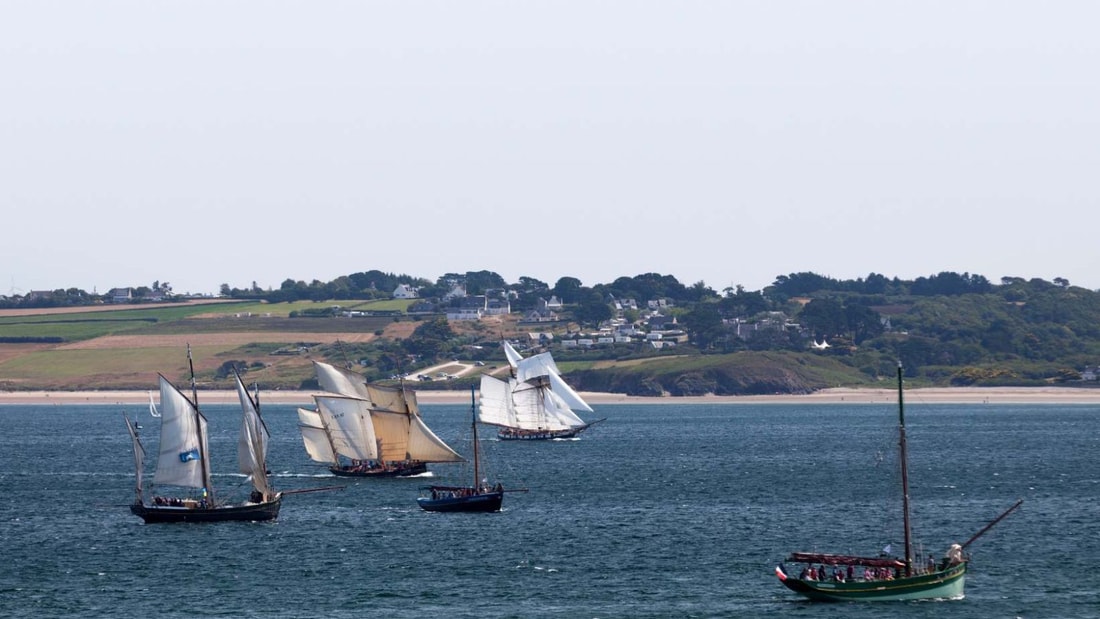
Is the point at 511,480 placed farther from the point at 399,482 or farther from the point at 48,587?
the point at 48,587

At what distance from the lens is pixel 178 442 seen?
92.2m

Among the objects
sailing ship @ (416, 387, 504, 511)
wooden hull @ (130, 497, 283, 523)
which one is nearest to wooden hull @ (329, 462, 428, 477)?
sailing ship @ (416, 387, 504, 511)

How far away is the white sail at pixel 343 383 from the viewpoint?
123625 mm

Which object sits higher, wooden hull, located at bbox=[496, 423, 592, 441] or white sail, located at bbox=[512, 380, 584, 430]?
white sail, located at bbox=[512, 380, 584, 430]

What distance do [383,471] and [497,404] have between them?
60251 mm

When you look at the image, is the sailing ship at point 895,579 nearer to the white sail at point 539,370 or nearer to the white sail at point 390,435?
the white sail at point 390,435

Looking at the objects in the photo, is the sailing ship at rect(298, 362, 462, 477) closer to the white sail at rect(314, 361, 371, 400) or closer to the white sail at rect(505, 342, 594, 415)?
the white sail at rect(314, 361, 371, 400)

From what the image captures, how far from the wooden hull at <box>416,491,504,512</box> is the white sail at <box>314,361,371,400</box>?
89.3 feet

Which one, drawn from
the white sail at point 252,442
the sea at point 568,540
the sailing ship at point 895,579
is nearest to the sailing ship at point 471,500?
the sea at point 568,540

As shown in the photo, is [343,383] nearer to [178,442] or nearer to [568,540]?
[178,442]

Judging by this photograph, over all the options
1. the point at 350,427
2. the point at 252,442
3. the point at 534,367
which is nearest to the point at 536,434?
the point at 534,367

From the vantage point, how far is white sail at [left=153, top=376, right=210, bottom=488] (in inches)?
3629

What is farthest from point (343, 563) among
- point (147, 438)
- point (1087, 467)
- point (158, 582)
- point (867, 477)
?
point (147, 438)

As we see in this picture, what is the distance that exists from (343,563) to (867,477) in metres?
52.9
